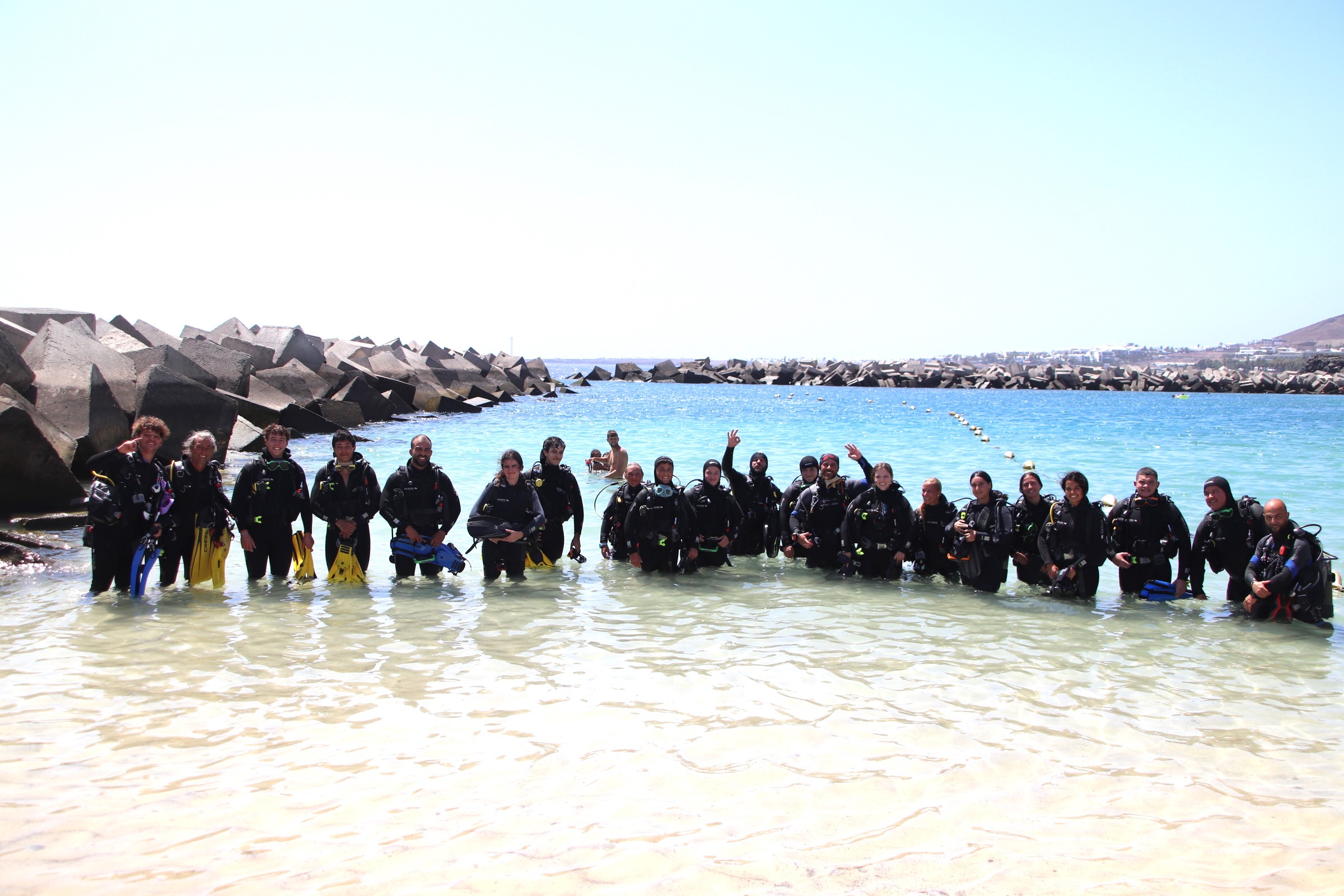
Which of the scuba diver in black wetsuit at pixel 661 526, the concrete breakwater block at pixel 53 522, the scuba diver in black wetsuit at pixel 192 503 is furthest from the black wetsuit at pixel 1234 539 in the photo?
the concrete breakwater block at pixel 53 522

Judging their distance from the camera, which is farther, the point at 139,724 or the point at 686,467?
the point at 686,467

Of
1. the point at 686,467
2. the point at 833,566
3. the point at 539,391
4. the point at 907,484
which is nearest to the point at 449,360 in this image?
the point at 539,391

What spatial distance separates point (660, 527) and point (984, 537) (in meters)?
2.85

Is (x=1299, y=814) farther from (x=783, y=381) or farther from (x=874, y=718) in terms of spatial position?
(x=783, y=381)

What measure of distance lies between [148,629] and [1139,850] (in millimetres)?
6105

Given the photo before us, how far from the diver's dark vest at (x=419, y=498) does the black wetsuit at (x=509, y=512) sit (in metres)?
0.34

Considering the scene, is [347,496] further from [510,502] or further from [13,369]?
[13,369]

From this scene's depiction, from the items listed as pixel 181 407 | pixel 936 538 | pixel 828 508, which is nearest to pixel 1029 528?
pixel 936 538

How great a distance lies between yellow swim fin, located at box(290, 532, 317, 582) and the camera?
7.68 m

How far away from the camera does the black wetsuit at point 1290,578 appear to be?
6.80 metres

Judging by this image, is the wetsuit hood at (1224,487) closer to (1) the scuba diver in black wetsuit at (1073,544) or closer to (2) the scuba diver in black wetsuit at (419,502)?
(1) the scuba diver in black wetsuit at (1073,544)

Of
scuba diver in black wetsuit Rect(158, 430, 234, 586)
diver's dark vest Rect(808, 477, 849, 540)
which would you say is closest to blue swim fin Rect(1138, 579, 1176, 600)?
diver's dark vest Rect(808, 477, 849, 540)

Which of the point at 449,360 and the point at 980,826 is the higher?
the point at 449,360

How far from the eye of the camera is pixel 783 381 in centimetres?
8044
